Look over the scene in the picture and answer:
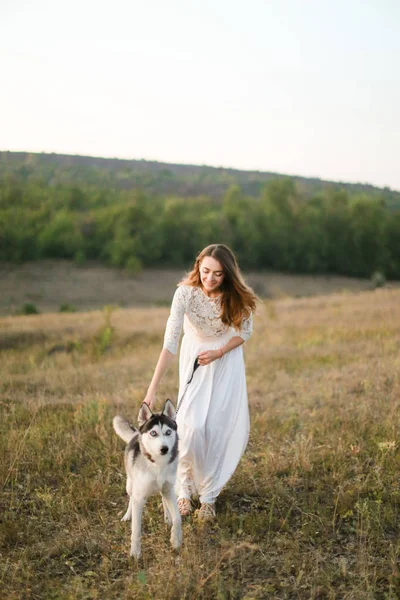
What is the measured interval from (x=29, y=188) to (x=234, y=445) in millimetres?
72002

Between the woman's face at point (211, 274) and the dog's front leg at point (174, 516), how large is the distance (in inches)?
69.3

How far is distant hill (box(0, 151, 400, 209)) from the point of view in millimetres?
82062

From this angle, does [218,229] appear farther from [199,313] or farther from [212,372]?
[212,372]

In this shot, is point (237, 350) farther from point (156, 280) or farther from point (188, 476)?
point (156, 280)

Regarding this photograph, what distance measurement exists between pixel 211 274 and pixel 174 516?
2029mm

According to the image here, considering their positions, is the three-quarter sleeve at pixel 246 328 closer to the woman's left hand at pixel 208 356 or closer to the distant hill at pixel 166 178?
the woman's left hand at pixel 208 356

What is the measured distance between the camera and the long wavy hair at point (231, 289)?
5.01 meters

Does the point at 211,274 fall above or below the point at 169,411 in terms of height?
above

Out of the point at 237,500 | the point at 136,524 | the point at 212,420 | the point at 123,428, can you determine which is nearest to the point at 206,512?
the point at 237,500

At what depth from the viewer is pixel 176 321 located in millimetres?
5016

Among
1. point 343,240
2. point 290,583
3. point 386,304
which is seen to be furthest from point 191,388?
point 343,240

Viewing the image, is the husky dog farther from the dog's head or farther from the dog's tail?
the dog's tail

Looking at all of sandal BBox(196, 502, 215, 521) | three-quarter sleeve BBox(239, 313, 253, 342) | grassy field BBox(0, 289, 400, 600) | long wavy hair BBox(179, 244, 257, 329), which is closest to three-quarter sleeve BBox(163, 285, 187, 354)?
long wavy hair BBox(179, 244, 257, 329)

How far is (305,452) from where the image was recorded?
6.13 meters
